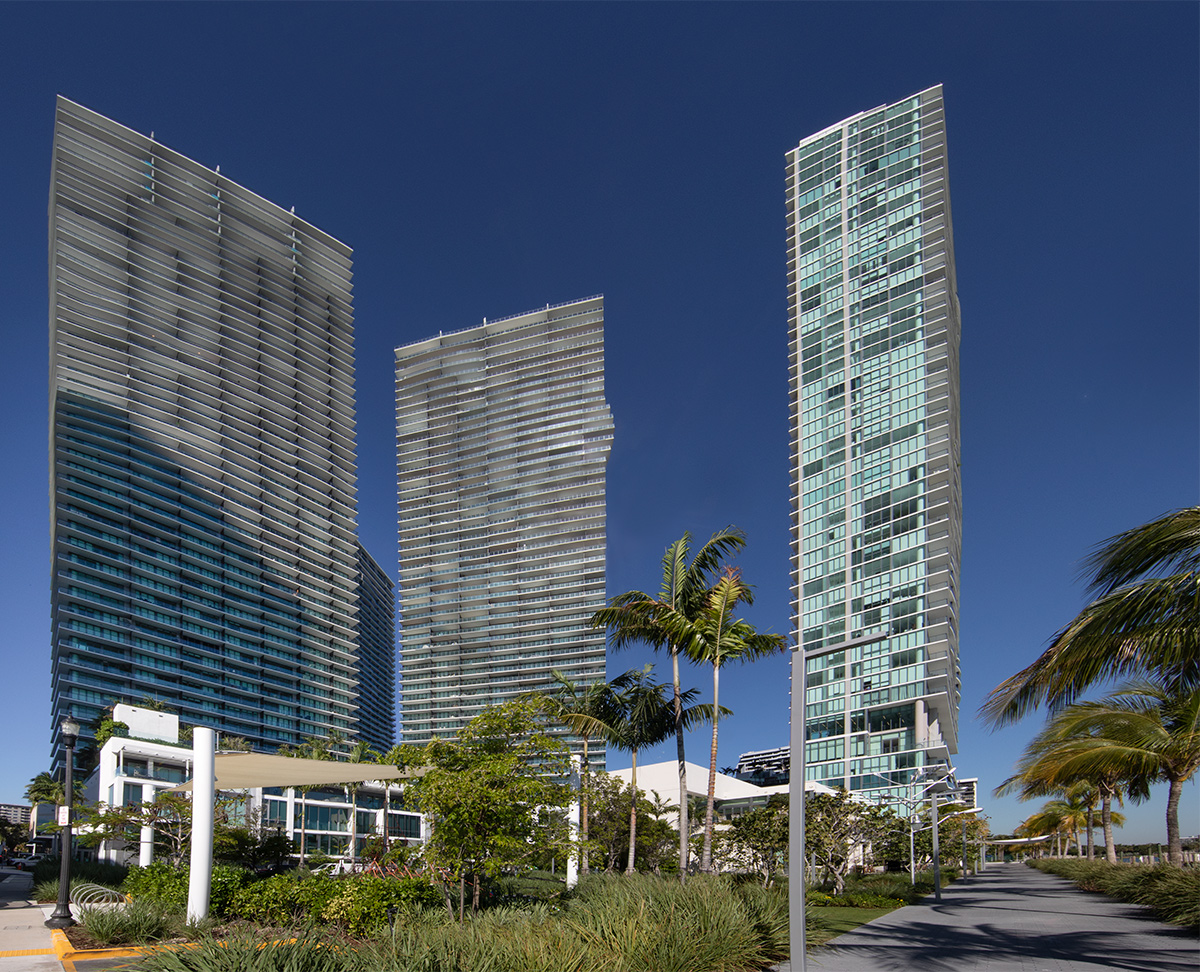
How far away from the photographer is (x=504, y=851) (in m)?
15.1

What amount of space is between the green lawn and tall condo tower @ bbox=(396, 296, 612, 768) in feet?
437

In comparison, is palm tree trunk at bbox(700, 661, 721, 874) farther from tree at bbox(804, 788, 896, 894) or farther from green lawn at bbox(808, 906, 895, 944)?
tree at bbox(804, 788, 896, 894)

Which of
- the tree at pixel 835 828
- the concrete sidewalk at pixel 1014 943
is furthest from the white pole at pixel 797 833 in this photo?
the tree at pixel 835 828

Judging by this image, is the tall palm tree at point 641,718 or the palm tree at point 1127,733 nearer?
the palm tree at point 1127,733

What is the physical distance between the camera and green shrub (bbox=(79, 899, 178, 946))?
14.7 m

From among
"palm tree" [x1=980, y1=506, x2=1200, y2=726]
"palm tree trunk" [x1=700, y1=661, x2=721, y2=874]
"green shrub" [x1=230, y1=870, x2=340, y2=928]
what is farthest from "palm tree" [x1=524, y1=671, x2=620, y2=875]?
"palm tree" [x1=980, y1=506, x2=1200, y2=726]

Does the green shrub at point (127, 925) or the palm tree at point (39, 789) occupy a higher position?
the green shrub at point (127, 925)

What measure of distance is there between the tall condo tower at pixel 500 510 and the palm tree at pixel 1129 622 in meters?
151

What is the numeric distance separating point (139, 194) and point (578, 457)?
3427 inches

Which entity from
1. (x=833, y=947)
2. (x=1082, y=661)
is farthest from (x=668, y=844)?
(x=1082, y=661)

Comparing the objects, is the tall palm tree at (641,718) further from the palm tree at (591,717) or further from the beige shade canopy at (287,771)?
the beige shade canopy at (287,771)

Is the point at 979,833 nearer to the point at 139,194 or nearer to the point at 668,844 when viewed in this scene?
the point at 668,844

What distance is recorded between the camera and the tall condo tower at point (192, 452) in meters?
111

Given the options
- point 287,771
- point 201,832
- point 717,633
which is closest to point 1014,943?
point 717,633
